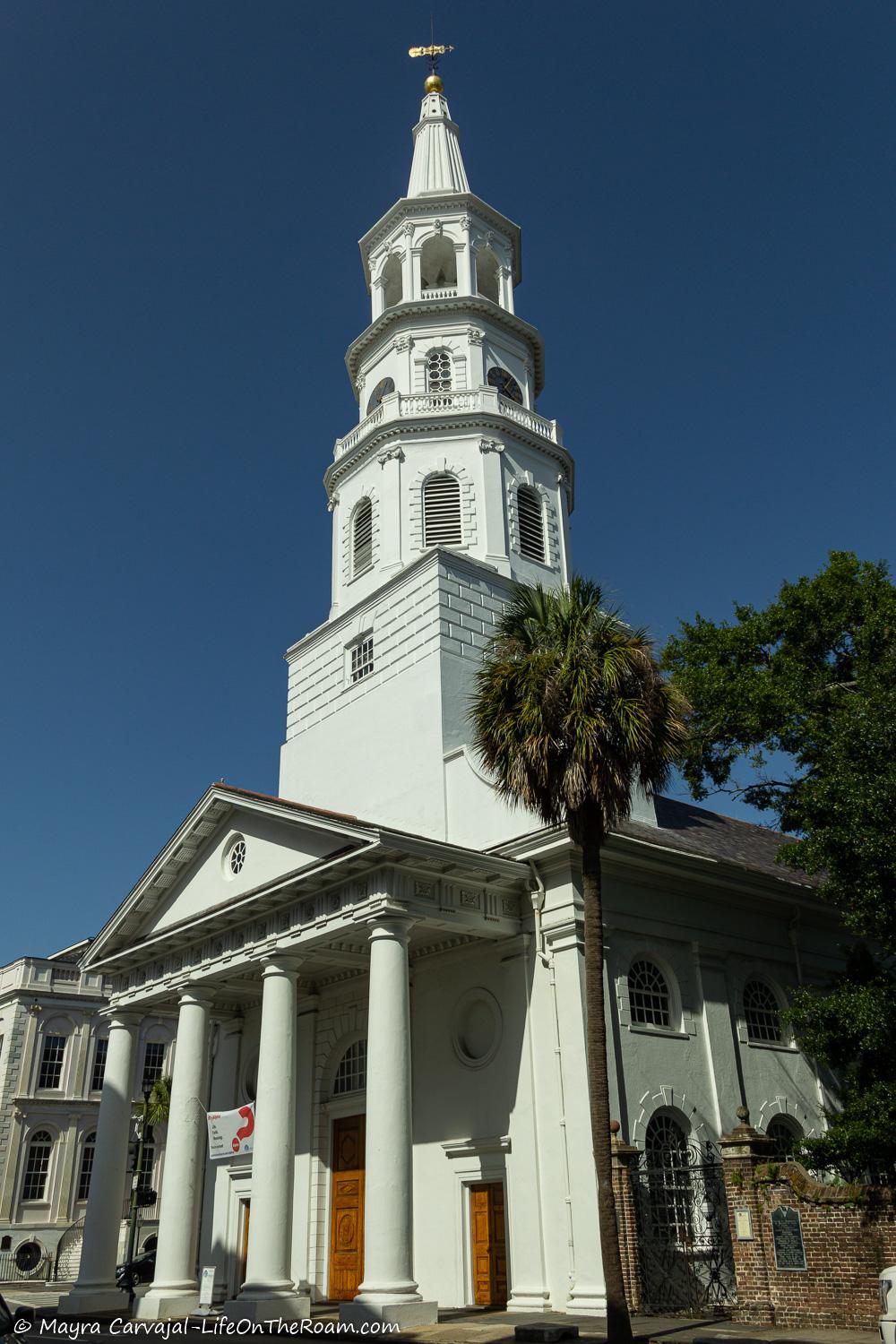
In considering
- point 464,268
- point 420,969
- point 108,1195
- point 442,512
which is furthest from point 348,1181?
point 464,268

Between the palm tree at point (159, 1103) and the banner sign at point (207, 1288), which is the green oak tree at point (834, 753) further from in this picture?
the palm tree at point (159, 1103)

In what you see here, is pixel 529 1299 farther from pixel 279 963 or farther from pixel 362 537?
pixel 362 537

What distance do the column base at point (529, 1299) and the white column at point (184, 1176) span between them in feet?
21.7

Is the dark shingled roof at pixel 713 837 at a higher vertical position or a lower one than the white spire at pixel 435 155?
lower

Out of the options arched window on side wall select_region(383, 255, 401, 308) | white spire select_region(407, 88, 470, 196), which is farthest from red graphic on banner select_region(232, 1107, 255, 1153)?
white spire select_region(407, 88, 470, 196)

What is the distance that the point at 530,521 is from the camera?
31.7m

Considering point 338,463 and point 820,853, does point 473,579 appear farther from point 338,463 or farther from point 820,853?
point 820,853

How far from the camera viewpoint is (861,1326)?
15.1 metres

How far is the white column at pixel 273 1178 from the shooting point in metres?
18.5

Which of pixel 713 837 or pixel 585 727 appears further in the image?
pixel 713 837

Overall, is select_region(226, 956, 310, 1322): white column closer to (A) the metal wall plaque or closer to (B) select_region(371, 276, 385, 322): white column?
(A) the metal wall plaque

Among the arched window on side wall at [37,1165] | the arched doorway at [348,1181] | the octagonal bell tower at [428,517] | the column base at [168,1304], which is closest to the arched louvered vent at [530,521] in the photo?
the octagonal bell tower at [428,517]

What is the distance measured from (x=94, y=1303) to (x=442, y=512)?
20.3 meters

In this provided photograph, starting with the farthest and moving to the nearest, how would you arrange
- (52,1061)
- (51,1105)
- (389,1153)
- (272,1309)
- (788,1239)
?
1. (52,1061)
2. (51,1105)
3. (272,1309)
4. (389,1153)
5. (788,1239)
